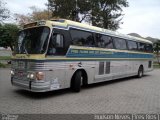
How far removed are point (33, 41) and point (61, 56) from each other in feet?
4.16

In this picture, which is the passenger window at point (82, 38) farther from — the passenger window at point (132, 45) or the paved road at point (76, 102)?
the passenger window at point (132, 45)

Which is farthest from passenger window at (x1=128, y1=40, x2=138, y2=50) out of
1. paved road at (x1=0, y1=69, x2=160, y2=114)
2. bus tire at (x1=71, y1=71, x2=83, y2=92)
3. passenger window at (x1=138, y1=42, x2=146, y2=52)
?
bus tire at (x1=71, y1=71, x2=83, y2=92)

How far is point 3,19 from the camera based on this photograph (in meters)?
23.8

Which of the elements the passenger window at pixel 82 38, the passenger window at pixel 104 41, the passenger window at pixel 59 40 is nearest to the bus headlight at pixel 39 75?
the passenger window at pixel 59 40

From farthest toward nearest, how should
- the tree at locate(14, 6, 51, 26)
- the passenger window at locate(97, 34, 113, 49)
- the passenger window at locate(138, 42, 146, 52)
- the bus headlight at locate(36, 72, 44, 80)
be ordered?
1. the tree at locate(14, 6, 51, 26)
2. the passenger window at locate(138, 42, 146, 52)
3. the passenger window at locate(97, 34, 113, 49)
4. the bus headlight at locate(36, 72, 44, 80)

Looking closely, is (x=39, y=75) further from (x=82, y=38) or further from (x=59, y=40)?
(x=82, y=38)

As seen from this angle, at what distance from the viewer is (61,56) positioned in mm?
9961

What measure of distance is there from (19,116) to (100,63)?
656 centimetres

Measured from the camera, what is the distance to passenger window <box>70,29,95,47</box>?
35.7ft

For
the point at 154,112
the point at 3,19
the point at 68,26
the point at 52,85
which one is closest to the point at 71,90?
the point at 52,85

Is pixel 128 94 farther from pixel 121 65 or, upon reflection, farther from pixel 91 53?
pixel 121 65

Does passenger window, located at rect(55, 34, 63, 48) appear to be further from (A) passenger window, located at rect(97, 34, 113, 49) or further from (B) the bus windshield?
(A) passenger window, located at rect(97, 34, 113, 49)

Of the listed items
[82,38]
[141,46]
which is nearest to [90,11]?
[141,46]

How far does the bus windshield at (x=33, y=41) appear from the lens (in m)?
9.32
